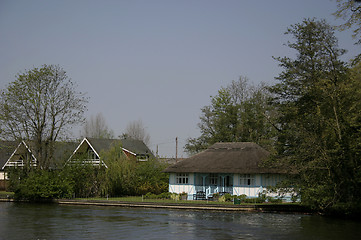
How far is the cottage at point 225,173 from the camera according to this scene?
39.4m

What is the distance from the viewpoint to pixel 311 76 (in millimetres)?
37750

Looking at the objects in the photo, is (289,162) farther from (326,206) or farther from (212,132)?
(212,132)

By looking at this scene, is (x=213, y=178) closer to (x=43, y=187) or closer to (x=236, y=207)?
(x=236, y=207)

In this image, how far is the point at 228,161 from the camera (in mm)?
42031

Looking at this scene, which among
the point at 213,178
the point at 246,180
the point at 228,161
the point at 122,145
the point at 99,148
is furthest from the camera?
the point at 122,145

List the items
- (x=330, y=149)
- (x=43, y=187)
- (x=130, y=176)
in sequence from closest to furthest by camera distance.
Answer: (x=330, y=149) < (x=43, y=187) < (x=130, y=176)

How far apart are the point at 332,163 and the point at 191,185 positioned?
1678 centimetres

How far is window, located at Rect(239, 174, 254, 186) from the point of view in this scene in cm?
3994

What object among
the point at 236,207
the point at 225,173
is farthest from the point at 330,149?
the point at 225,173

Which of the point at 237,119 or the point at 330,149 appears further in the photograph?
the point at 237,119

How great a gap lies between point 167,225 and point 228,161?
17798 millimetres

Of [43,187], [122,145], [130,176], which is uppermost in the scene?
[122,145]

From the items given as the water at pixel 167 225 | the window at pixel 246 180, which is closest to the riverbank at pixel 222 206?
the water at pixel 167 225

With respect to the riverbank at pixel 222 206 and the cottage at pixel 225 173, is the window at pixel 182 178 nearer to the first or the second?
the cottage at pixel 225 173
